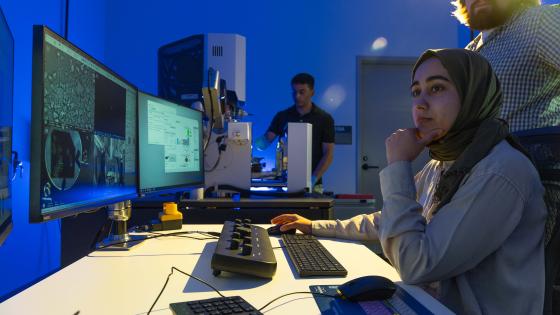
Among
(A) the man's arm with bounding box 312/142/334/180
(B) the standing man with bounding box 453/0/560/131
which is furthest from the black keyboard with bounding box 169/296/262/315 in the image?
(A) the man's arm with bounding box 312/142/334/180

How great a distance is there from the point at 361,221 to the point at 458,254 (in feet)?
1.83

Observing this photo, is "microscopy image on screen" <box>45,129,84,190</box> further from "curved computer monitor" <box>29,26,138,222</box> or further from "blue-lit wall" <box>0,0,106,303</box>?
"blue-lit wall" <box>0,0,106,303</box>

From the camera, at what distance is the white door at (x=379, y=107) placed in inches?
177

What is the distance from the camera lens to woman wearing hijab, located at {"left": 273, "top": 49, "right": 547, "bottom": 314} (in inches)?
34.9

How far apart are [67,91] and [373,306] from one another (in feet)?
2.37

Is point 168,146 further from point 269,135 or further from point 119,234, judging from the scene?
point 269,135

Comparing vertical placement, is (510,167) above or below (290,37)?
below

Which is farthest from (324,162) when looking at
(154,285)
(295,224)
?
(154,285)

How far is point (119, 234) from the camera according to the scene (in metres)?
1.32

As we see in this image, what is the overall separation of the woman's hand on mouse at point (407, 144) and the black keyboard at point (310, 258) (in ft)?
0.96

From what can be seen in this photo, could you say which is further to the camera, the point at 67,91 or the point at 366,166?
the point at 366,166

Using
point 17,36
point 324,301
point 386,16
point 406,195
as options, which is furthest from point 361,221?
point 386,16

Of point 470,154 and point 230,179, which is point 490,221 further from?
point 230,179

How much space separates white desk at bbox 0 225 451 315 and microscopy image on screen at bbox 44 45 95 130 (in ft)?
1.06
